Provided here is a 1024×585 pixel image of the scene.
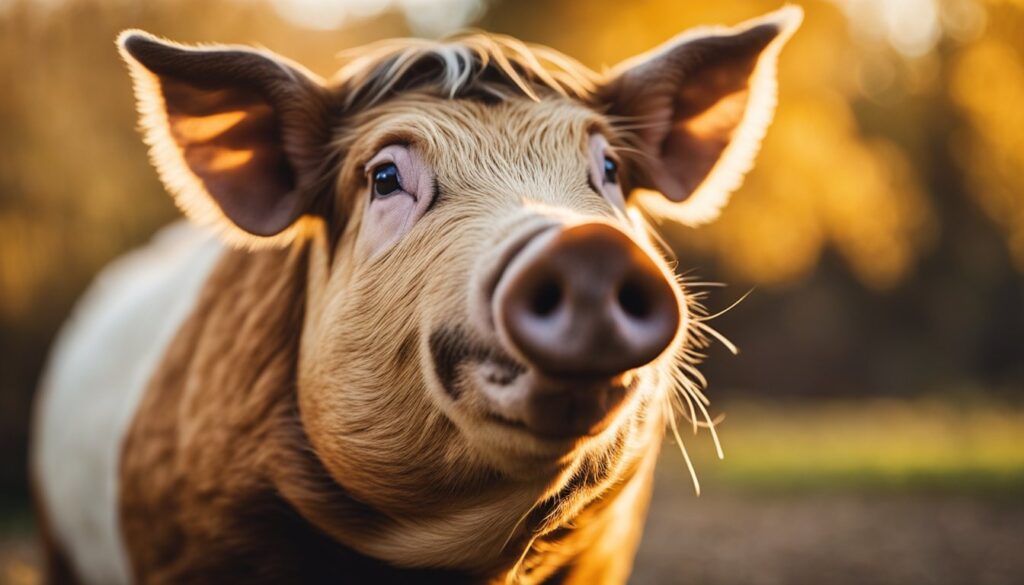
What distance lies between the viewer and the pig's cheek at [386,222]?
2.23m

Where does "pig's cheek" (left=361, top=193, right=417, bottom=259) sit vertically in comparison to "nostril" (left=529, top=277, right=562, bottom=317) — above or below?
below

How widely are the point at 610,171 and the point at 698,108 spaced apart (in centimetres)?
69

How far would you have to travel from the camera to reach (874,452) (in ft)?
35.4

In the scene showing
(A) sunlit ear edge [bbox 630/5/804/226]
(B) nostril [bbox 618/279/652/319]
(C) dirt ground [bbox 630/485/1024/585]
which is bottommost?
(C) dirt ground [bbox 630/485/1024/585]

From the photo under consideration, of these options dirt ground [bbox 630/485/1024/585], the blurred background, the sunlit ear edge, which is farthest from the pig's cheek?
dirt ground [bbox 630/485/1024/585]

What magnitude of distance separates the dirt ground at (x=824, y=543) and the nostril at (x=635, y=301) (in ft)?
15.8

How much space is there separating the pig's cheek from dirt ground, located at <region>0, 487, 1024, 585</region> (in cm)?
443

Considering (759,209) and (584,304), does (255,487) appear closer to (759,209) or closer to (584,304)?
(584,304)

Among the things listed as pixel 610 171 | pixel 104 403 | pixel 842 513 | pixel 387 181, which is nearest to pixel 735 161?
pixel 610 171

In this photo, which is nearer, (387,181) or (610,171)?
(387,181)

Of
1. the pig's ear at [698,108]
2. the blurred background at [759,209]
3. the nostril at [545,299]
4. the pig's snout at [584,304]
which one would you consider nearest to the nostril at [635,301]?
the pig's snout at [584,304]

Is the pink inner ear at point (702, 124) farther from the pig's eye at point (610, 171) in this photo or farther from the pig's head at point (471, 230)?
the pig's eye at point (610, 171)

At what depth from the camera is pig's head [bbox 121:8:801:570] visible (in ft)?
5.18

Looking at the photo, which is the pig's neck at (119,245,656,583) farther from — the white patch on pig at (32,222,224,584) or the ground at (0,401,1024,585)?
the ground at (0,401,1024,585)
